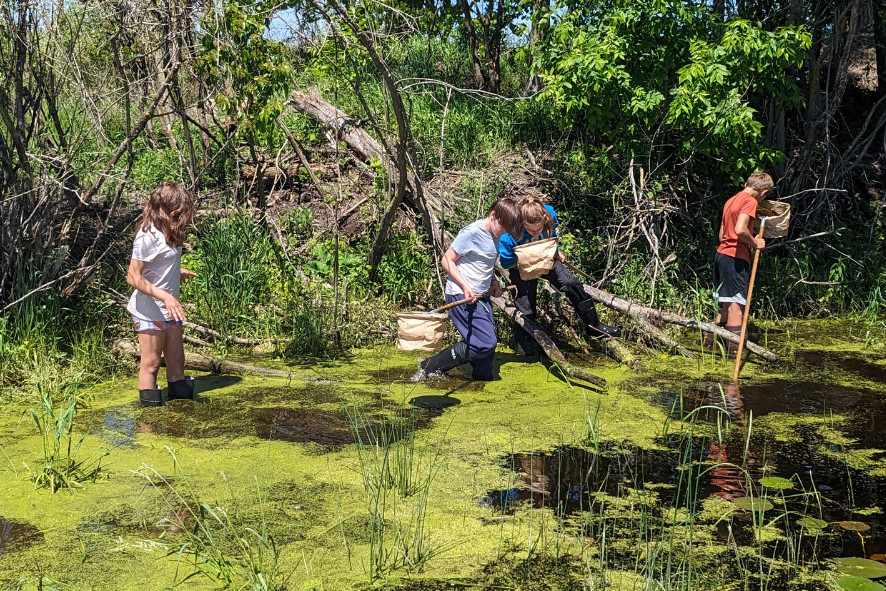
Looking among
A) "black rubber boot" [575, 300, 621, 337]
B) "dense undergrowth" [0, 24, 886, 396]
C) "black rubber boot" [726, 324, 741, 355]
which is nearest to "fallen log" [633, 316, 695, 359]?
"black rubber boot" [575, 300, 621, 337]

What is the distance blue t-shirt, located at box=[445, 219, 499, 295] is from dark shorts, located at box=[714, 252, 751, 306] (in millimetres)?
2357

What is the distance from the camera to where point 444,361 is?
7035 millimetres

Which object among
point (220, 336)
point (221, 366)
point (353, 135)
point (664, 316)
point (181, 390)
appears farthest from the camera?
point (353, 135)

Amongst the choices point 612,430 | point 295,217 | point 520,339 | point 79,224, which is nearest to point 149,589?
point 612,430

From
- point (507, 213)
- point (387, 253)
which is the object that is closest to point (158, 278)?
point (507, 213)

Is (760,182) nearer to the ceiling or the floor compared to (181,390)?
nearer to the ceiling

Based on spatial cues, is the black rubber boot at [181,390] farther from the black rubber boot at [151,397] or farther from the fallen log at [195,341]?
the fallen log at [195,341]

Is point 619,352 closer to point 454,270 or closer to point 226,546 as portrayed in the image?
point 454,270

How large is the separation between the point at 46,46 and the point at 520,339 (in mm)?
4563

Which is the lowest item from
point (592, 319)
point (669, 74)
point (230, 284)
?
point (592, 319)

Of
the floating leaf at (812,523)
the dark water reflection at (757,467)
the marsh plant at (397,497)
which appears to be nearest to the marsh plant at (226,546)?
the marsh plant at (397,497)

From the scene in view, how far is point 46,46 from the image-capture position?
23.5 feet

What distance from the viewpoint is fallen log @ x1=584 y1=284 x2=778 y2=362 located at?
301 inches

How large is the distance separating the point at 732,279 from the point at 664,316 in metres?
0.74
